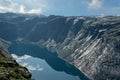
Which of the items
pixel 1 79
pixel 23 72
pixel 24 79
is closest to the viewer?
pixel 1 79

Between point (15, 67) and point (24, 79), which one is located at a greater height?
point (15, 67)

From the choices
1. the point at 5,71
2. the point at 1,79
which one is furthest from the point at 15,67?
the point at 1,79

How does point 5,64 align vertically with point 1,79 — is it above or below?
above

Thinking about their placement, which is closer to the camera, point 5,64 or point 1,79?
point 1,79

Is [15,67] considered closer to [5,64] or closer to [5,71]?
[5,64]

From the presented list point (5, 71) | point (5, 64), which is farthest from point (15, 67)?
point (5, 71)

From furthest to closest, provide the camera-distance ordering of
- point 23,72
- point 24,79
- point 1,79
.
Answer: point 23,72
point 24,79
point 1,79

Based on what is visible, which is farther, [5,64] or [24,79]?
[5,64]

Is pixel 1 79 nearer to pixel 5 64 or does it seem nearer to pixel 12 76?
pixel 12 76

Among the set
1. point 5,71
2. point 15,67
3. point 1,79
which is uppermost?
point 15,67
